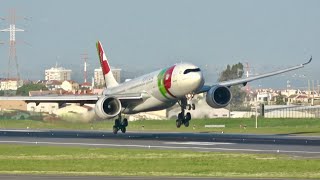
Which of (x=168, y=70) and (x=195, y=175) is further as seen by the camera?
(x=168, y=70)

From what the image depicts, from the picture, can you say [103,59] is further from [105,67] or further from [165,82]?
[165,82]

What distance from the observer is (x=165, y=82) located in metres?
77.9

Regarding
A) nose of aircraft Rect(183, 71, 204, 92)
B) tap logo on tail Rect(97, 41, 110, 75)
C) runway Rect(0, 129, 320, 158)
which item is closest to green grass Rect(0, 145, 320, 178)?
runway Rect(0, 129, 320, 158)

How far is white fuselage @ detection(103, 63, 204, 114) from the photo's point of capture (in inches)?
3012

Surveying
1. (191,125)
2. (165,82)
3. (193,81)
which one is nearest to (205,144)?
(193,81)

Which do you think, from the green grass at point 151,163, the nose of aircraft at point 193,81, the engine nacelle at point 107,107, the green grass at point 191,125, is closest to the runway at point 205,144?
the green grass at point 151,163

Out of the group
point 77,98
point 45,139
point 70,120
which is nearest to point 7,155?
point 45,139

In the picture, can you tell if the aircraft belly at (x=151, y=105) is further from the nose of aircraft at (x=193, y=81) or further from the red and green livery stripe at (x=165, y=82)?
the nose of aircraft at (x=193, y=81)

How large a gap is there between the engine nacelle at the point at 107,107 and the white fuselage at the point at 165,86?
2197 mm

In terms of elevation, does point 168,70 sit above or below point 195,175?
above

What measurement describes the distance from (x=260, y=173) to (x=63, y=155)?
1682 centimetres

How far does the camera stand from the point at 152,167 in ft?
159

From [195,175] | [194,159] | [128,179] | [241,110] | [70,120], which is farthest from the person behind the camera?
[241,110]

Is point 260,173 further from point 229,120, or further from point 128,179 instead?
point 229,120
